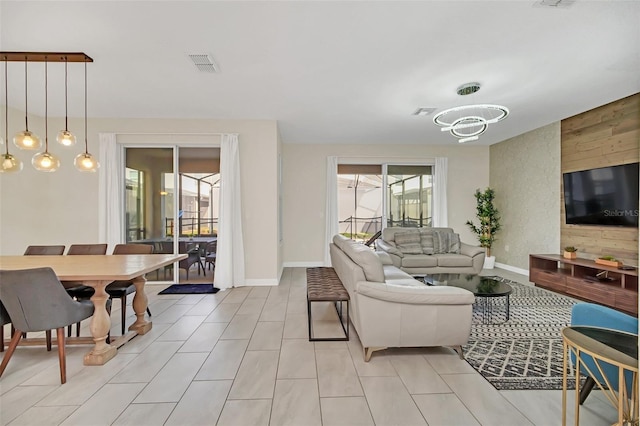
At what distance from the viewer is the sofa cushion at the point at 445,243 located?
5562 millimetres

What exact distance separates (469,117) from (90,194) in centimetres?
610

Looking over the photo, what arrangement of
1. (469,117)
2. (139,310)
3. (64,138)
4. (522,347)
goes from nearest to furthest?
(522,347) < (64,138) < (139,310) < (469,117)

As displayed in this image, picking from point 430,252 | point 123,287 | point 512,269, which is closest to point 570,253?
point 512,269

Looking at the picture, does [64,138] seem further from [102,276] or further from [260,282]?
[260,282]

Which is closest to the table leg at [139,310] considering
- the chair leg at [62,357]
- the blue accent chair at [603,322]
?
the chair leg at [62,357]

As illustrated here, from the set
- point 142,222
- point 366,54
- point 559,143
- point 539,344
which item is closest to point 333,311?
point 539,344

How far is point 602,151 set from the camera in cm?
440

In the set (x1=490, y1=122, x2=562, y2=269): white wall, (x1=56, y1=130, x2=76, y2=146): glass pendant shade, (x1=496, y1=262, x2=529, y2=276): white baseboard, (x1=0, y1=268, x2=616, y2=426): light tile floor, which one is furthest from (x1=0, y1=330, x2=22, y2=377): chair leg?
(x1=496, y1=262, x2=529, y2=276): white baseboard

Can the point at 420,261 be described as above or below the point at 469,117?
below

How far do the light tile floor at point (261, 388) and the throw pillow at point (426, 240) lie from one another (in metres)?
3.01

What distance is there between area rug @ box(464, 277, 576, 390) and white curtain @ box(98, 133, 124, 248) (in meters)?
5.49

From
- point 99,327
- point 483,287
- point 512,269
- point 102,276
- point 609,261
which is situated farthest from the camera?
point 512,269

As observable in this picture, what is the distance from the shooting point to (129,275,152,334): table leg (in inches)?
122

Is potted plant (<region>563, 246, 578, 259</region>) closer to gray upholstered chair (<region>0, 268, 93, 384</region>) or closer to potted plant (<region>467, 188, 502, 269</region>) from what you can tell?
potted plant (<region>467, 188, 502, 269</region>)
